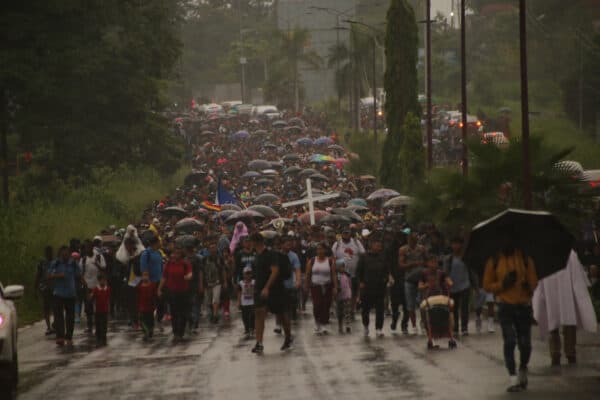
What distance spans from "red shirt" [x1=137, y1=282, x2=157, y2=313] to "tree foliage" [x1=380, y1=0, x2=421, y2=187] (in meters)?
32.8

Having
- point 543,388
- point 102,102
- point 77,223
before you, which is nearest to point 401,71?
point 102,102

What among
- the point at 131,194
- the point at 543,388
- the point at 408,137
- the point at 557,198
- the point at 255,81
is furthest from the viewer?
the point at 255,81

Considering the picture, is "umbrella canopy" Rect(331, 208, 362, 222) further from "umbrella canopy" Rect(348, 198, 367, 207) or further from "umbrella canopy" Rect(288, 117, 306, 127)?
"umbrella canopy" Rect(288, 117, 306, 127)

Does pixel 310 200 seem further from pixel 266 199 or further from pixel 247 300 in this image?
pixel 247 300

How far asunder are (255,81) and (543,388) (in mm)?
163505

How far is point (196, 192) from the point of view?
56531 mm

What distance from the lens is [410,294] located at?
70.8 feet

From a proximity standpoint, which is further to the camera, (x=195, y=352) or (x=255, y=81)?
(x=255, y=81)

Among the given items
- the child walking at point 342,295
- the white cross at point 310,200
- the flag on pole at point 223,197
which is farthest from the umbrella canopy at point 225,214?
the child walking at point 342,295

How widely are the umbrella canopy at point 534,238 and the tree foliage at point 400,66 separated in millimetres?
40016

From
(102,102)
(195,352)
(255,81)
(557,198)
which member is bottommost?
(195,352)

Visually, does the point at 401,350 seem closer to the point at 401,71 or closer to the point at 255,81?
the point at 401,71

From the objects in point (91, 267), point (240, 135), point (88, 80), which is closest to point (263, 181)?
point (88, 80)

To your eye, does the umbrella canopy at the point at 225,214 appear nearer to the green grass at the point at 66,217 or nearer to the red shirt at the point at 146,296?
the green grass at the point at 66,217
